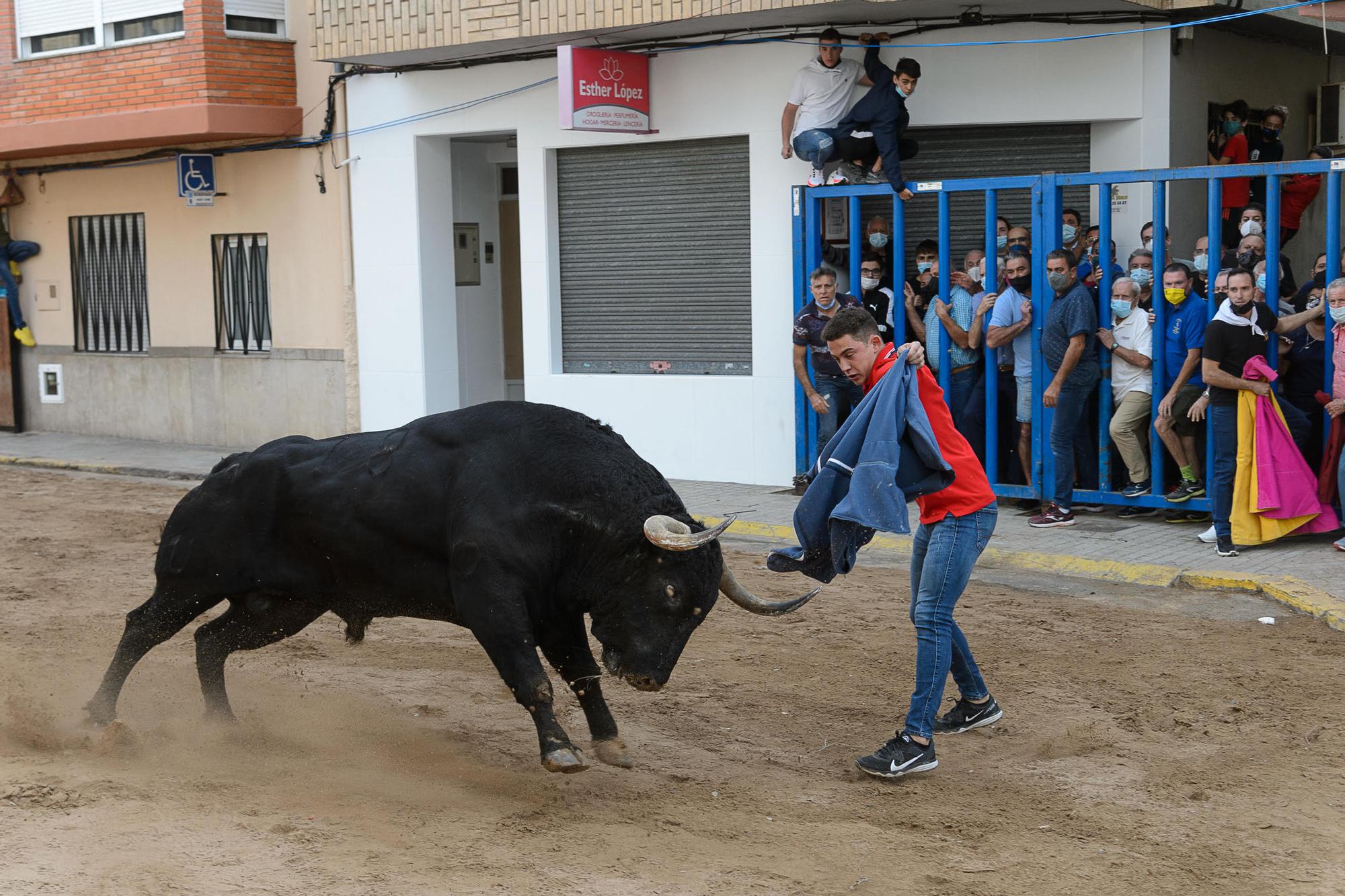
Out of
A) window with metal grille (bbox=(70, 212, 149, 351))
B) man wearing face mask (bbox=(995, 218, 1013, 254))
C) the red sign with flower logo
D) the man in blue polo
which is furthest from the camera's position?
window with metal grille (bbox=(70, 212, 149, 351))

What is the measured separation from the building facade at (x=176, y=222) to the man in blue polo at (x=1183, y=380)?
928cm

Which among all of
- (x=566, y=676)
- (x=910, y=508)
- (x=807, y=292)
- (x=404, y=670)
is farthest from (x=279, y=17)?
(x=566, y=676)

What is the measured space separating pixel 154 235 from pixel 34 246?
2422 mm

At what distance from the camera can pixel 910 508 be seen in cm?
1255

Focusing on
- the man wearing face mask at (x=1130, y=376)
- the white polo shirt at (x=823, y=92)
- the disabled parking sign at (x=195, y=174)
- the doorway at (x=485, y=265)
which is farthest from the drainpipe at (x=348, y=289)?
the man wearing face mask at (x=1130, y=376)

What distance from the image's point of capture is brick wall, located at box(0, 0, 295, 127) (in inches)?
655

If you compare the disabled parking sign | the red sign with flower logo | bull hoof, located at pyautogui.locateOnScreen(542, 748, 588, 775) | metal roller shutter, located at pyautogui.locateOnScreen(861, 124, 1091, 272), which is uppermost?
the red sign with flower logo

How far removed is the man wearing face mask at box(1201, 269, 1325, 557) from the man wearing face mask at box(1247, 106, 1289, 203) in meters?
3.62

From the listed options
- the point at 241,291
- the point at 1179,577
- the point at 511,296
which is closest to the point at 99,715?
the point at 1179,577

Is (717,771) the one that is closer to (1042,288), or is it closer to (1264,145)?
(1042,288)

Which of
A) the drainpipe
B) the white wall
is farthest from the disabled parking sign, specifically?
the white wall

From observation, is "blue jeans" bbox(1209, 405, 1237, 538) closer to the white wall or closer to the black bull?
the white wall

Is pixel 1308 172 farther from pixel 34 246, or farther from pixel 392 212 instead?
pixel 34 246

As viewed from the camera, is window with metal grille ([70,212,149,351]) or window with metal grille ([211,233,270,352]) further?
window with metal grille ([70,212,149,351])
